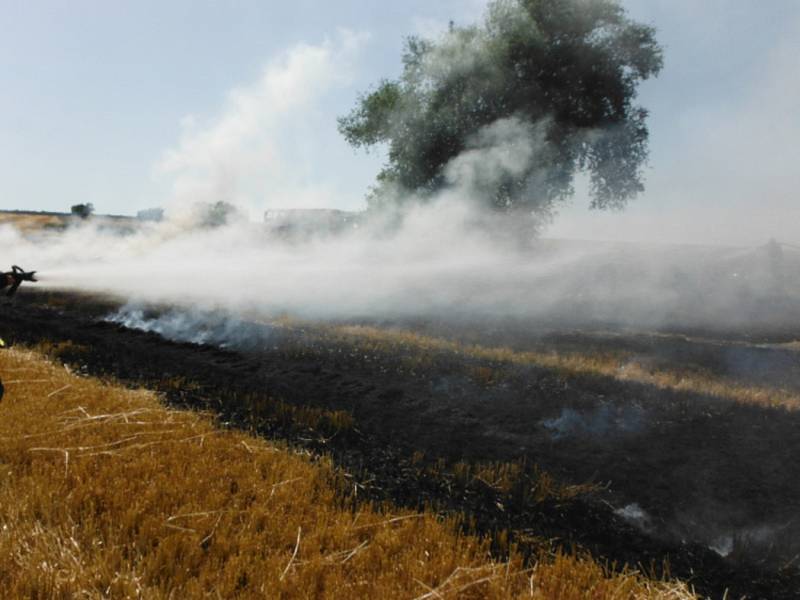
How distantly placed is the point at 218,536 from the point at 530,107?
2523 cm

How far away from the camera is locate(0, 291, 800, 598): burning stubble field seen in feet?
14.9

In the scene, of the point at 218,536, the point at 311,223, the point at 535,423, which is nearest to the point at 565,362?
the point at 535,423

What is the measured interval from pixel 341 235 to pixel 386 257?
6252 millimetres

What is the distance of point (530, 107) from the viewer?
2467 centimetres

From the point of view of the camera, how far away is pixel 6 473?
430cm

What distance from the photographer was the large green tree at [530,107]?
24547 mm

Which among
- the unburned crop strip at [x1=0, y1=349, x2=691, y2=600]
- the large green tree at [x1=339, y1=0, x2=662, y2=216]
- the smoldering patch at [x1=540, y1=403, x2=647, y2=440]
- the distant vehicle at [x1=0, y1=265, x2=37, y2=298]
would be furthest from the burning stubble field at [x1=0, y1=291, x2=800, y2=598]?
the large green tree at [x1=339, y1=0, x2=662, y2=216]

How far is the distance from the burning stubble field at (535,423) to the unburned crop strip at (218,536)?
13.2 inches

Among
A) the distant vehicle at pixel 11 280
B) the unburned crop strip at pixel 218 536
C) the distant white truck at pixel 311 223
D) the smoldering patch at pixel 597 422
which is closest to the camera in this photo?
the unburned crop strip at pixel 218 536

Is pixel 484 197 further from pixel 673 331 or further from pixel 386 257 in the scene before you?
pixel 673 331

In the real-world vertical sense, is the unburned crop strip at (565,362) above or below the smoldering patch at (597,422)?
above

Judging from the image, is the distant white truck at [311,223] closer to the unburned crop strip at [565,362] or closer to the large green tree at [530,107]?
the large green tree at [530,107]

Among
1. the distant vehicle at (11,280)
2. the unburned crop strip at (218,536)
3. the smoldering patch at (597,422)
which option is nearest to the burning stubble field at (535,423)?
A: the smoldering patch at (597,422)

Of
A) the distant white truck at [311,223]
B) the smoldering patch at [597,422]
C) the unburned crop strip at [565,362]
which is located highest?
the distant white truck at [311,223]
